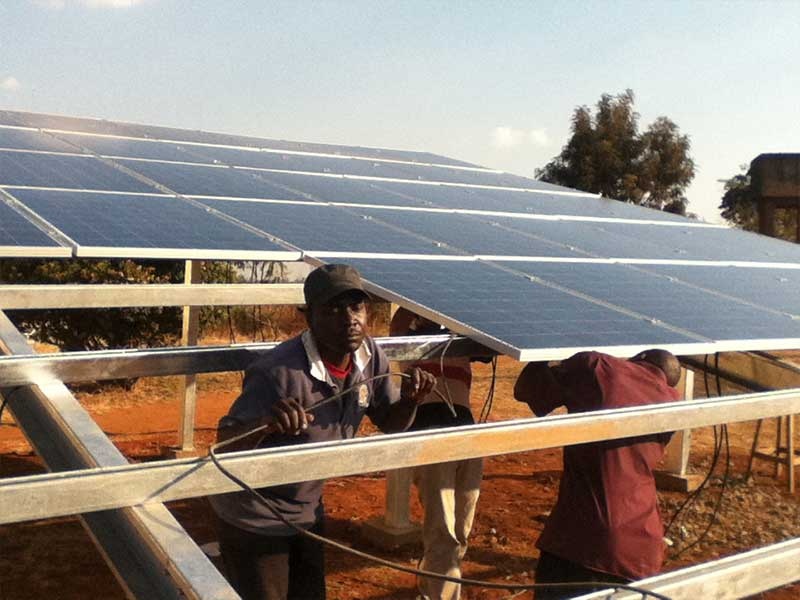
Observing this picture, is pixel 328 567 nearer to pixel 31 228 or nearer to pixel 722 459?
pixel 31 228

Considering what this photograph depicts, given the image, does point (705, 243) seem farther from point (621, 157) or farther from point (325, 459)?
point (621, 157)

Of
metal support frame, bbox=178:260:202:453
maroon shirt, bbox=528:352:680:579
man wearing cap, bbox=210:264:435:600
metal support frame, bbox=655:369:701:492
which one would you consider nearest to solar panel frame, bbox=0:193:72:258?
man wearing cap, bbox=210:264:435:600

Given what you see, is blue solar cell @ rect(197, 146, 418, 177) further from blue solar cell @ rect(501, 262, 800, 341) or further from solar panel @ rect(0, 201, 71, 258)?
blue solar cell @ rect(501, 262, 800, 341)

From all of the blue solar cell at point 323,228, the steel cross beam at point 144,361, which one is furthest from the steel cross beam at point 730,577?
the blue solar cell at point 323,228

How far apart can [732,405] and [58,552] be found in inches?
253

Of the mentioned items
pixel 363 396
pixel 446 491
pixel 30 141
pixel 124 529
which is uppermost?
pixel 30 141

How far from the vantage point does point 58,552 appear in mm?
8578

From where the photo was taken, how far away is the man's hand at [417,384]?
14.0ft

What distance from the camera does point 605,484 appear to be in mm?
4711

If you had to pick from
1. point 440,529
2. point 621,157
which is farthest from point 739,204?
point 440,529

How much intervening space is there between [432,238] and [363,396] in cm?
320

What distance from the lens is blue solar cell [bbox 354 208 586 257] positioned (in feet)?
24.6

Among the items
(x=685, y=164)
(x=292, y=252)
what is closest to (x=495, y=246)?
(x=292, y=252)

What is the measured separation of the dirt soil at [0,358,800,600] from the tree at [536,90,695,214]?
2109cm
